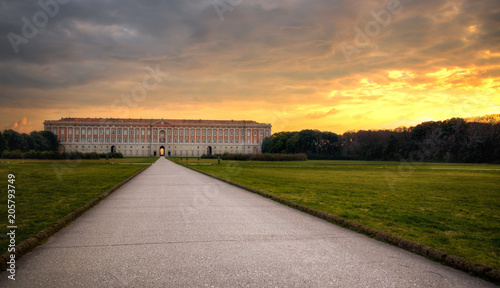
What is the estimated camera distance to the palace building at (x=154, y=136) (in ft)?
463

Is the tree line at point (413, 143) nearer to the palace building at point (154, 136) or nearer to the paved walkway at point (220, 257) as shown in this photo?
the palace building at point (154, 136)

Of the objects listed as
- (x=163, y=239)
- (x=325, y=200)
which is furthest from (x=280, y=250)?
(x=325, y=200)

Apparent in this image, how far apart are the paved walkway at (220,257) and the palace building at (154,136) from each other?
466 feet

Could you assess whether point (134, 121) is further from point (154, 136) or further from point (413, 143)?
point (413, 143)

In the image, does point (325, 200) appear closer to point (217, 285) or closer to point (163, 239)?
point (163, 239)

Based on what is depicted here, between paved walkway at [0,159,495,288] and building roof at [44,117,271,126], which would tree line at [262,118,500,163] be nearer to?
building roof at [44,117,271,126]

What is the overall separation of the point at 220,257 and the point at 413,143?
85.2 metres

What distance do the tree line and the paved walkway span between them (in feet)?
233

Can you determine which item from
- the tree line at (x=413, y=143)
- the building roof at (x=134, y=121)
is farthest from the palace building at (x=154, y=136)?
the tree line at (x=413, y=143)

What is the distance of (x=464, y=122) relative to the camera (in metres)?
73.9

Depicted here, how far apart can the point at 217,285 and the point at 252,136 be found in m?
151

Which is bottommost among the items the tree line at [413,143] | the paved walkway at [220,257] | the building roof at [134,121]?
the paved walkway at [220,257]

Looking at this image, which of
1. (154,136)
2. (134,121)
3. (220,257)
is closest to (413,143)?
(220,257)

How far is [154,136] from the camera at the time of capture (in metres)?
146
